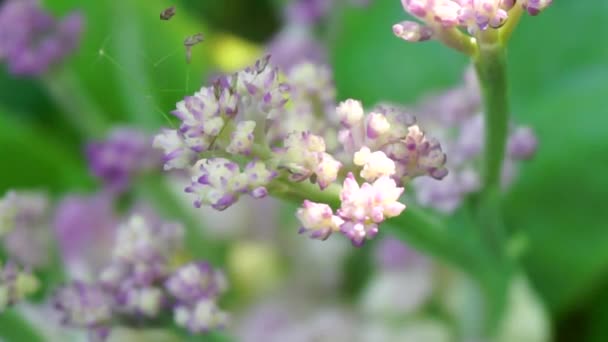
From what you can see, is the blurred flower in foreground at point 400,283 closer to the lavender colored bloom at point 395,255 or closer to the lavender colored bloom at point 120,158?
the lavender colored bloom at point 395,255

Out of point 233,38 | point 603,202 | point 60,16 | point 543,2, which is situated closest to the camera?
point 543,2

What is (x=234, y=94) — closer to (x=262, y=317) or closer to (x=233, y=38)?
(x=262, y=317)

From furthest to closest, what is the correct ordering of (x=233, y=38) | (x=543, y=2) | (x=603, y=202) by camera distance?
(x=233, y=38) → (x=603, y=202) → (x=543, y=2)

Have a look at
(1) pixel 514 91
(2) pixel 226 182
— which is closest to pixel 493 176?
(2) pixel 226 182

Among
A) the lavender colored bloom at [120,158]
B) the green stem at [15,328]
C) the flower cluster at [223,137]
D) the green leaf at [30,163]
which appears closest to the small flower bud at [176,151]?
the flower cluster at [223,137]

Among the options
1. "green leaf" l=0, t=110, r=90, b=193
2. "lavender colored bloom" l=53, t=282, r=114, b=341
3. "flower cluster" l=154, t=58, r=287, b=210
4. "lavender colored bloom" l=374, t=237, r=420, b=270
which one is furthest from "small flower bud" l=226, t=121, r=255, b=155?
"green leaf" l=0, t=110, r=90, b=193

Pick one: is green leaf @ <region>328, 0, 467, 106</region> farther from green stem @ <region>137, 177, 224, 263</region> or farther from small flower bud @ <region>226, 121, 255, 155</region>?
small flower bud @ <region>226, 121, 255, 155</region>

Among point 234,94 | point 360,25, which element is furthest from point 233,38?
point 234,94
